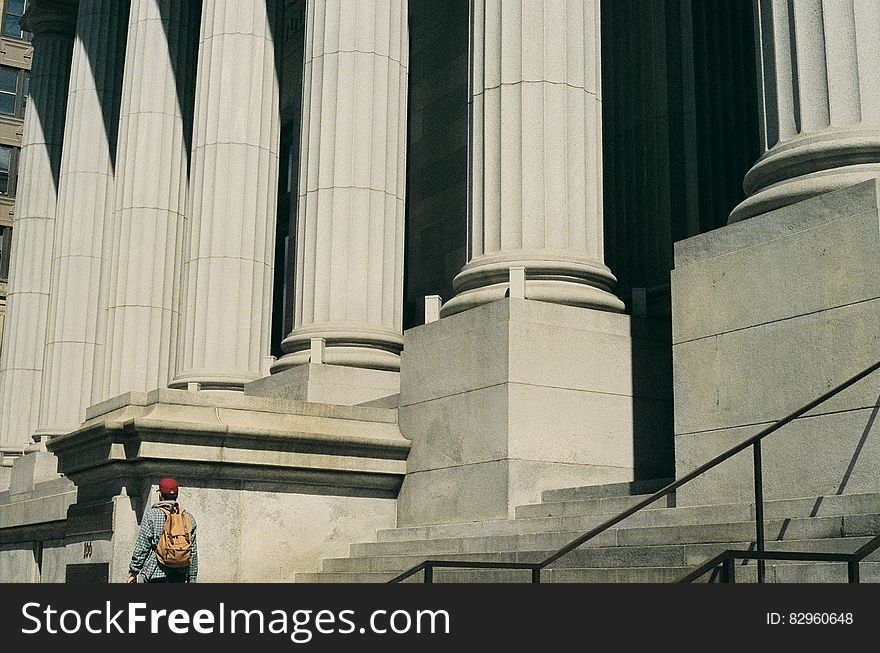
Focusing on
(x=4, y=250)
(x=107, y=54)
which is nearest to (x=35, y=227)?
(x=107, y=54)

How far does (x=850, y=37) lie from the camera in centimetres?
1273

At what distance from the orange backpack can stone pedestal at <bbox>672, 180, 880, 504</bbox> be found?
Answer: 5.02 metres

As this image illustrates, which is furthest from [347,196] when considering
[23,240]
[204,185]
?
[23,240]

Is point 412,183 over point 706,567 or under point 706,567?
over

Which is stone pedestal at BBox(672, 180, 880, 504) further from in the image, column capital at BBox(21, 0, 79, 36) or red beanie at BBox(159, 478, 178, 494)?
column capital at BBox(21, 0, 79, 36)

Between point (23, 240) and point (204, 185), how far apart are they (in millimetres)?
13518

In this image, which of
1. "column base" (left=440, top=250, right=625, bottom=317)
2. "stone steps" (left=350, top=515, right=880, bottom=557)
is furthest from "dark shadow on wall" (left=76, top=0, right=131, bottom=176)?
"stone steps" (left=350, top=515, right=880, bottom=557)

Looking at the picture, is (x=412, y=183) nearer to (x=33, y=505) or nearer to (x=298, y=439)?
(x=33, y=505)

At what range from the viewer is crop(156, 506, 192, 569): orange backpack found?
12.0 meters

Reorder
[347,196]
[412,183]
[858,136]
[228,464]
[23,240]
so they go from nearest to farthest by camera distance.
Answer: [858,136]
[228,464]
[347,196]
[412,183]
[23,240]

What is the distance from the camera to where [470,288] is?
55.3ft

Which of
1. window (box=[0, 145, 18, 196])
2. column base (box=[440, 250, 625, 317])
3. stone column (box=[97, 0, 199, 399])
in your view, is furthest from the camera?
window (box=[0, 145, 18, 196])

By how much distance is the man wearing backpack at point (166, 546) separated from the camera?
12047 millimetres

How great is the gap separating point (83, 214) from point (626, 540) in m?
22.3
